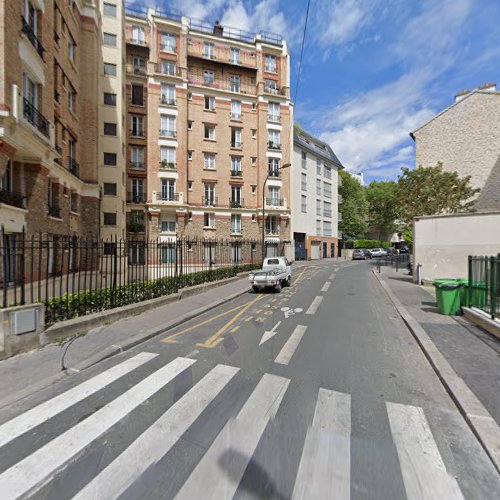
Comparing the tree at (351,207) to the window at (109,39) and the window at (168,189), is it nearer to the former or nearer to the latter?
the window at (168,189)

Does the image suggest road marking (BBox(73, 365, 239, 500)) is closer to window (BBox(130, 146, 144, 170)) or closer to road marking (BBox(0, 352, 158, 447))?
road marking (BBox(0, 352, 158, 447))

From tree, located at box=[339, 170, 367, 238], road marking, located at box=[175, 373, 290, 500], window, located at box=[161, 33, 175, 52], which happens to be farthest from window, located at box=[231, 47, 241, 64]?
road marking, located at box=[175, 373, 290, 500]

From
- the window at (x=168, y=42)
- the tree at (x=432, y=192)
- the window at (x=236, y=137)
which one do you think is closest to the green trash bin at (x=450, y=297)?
the tree at (x=432, y=192)

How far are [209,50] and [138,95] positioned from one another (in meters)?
9.40

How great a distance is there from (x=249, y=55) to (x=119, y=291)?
3276 cm

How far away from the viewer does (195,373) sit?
4.48 metres

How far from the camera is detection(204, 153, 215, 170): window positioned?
94.6 ft

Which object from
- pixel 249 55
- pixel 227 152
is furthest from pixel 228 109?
pixel 249 55

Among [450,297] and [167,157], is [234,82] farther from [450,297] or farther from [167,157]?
[450,297]

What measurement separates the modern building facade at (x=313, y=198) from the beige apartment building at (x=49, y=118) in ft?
75.0

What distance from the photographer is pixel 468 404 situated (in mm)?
3480

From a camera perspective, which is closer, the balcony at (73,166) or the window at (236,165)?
the balcony at (73,166)

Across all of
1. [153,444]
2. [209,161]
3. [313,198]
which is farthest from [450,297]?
[313,198]

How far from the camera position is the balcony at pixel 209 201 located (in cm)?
2847
